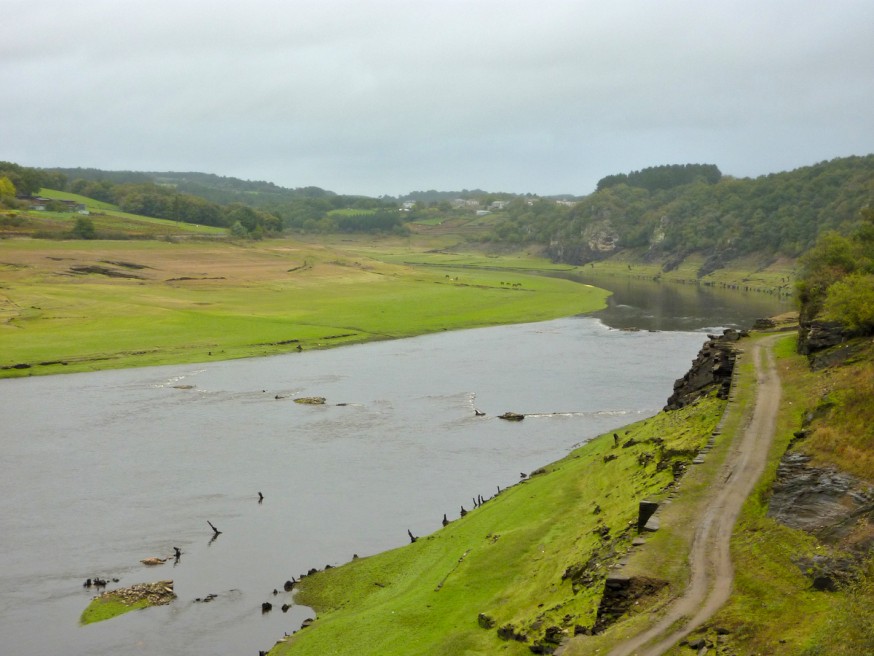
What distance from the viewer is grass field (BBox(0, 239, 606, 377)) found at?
303 feet

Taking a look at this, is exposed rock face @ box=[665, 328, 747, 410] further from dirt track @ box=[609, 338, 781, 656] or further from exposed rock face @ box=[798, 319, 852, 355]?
dirt track @ box=[609, 338, 781, 656]

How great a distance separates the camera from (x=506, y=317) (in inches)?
4963

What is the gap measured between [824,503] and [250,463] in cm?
3435

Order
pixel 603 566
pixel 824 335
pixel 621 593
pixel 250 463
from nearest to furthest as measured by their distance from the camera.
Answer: pixel 621 593 → pixel 603 566 → pixel 824 335 → pixel 250 463

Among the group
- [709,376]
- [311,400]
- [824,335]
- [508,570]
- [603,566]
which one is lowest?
[311,400]

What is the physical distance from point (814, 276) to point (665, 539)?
1651 inches

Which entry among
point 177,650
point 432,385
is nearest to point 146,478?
point 177,650

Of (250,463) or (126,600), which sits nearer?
(126,600)

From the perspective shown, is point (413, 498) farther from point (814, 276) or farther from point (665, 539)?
point (814, 276)

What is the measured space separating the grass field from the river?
30.5ft

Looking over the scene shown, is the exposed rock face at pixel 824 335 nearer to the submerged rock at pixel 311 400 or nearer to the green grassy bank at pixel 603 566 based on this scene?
the green grassy bank at pixel 603 566

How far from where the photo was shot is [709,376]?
5366 centimetres

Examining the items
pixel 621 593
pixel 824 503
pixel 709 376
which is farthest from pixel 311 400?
pixel 621 593

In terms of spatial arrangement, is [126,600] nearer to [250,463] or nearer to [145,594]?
[145,594]
